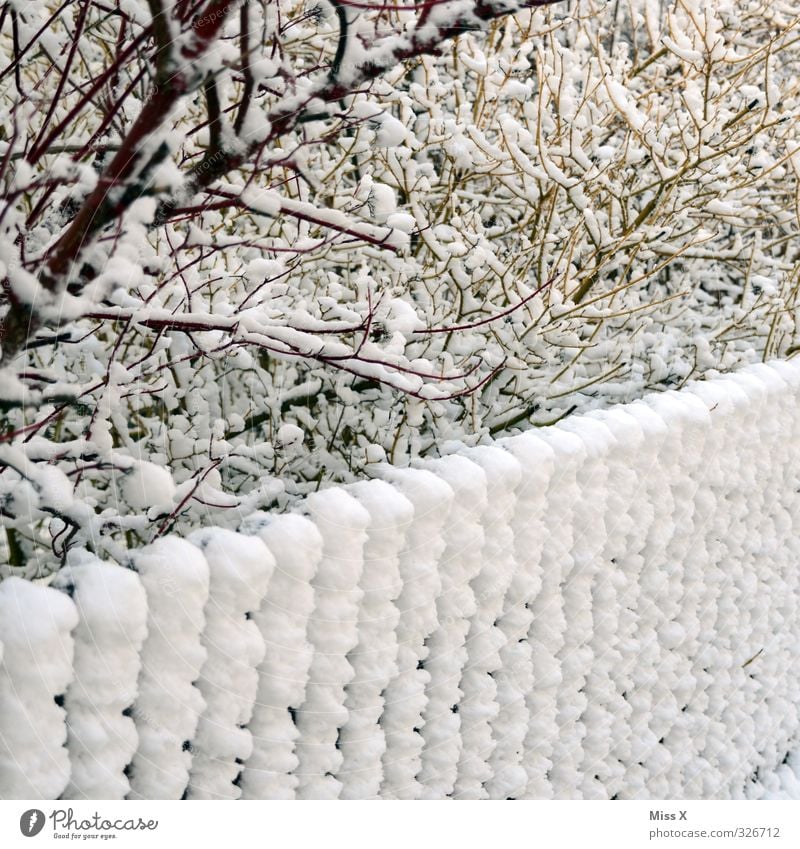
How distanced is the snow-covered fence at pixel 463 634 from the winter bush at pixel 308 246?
0.79 feet

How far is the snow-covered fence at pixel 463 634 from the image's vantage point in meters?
1.52

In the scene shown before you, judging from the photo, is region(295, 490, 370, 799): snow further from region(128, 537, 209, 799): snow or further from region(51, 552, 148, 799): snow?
region(51, 552, 148, 799): snow

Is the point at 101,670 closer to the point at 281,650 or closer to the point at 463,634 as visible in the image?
the point at 281,650

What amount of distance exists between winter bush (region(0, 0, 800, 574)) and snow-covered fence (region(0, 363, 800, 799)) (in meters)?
0.24

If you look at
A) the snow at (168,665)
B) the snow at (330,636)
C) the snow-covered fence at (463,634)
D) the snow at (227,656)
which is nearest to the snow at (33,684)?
the snow-covered fence at (463,634)

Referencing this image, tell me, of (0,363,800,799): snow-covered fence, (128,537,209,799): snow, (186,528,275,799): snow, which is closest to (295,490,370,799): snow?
(0,363,800,799): snow-covered fence

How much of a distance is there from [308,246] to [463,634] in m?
1.19

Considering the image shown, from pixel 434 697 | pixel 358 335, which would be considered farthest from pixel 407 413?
pixel 434 697

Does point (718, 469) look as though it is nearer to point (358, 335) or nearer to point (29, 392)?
point (358, 335)

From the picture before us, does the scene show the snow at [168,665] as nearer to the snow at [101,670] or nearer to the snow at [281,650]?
the snow at [101,670]

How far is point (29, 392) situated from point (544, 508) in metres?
1.52

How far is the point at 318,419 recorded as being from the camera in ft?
10.4

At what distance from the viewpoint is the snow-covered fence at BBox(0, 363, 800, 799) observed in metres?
1.52

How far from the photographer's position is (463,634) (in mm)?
2256
